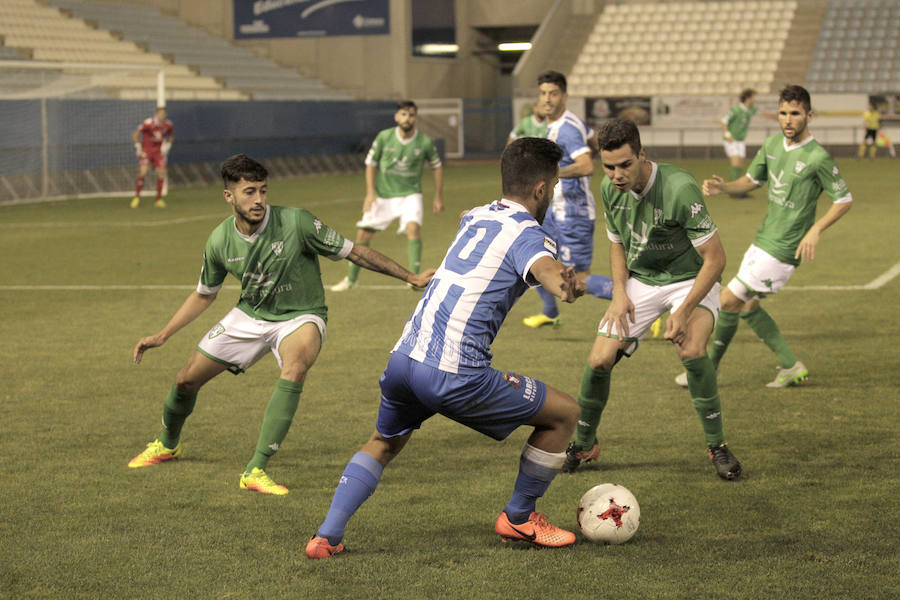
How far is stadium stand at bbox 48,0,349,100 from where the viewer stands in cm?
3360

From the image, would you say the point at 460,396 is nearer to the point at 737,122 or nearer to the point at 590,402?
the point at 590,402

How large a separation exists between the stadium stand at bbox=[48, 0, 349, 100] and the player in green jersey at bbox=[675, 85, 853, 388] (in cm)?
2613

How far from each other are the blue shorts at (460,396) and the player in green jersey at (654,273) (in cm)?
89

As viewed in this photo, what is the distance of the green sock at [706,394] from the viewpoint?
225 inches

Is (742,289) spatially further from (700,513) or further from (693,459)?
(700,513)

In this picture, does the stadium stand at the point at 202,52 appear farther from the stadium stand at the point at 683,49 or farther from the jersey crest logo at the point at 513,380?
the jersey crest logo at the point at 513,380

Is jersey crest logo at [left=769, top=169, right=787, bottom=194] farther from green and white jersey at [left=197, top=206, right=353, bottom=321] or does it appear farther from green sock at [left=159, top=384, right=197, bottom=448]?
green sock at [left=159, top=384, right=197, bottom=448]

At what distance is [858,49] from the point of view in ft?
129

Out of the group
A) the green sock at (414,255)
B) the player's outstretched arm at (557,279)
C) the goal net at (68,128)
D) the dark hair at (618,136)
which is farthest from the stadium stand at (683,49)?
the player's outstretched arm at (557,279)

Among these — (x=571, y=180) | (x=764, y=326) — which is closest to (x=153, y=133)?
(x=571, y=180)

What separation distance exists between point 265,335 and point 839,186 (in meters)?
Result: 3.96

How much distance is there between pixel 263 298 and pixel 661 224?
6.80ft

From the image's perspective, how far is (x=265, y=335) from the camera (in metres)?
5.81

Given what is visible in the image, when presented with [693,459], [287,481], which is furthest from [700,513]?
[287,481]
